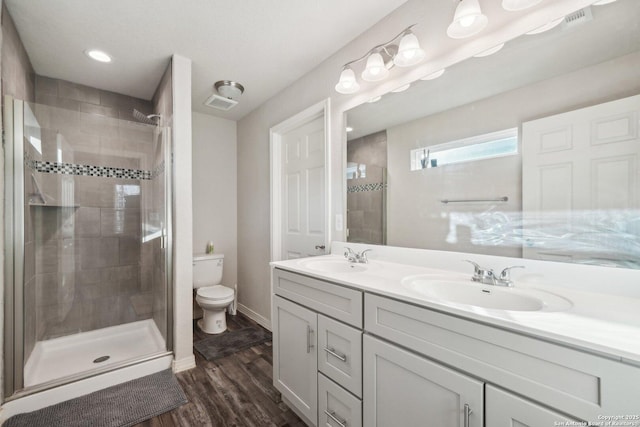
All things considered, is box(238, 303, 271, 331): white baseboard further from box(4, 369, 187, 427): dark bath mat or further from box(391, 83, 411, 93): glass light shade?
box(391, 83, 411, 93): glass light shade

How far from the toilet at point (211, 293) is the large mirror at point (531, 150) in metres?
1.71

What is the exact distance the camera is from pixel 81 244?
7.55ft

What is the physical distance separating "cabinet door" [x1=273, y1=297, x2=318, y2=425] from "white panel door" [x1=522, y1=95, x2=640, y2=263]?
42.4 inches

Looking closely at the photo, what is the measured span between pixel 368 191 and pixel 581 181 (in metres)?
1.04

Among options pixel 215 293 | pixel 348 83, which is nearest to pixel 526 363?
pixel 348 83

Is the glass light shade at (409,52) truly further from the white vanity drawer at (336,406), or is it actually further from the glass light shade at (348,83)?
the white vanity drawer at (336,406)

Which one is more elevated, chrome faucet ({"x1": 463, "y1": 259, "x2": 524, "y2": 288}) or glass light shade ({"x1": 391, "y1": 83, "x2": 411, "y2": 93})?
glass light shade ({"x1": 391, "y1": 83, "x2": 411, "y2": 93})

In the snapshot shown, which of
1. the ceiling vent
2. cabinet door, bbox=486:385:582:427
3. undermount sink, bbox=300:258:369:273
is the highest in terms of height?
the ceiling vent

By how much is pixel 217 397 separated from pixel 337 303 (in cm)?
116

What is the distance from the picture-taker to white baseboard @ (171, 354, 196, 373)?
199cm

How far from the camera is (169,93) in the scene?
7.02 ft

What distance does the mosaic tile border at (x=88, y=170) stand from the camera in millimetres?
1945

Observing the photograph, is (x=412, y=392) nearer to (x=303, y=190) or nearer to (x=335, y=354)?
(x=335, y=354)

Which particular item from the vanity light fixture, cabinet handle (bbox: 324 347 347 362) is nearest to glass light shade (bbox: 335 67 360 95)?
the vanity light fixture
